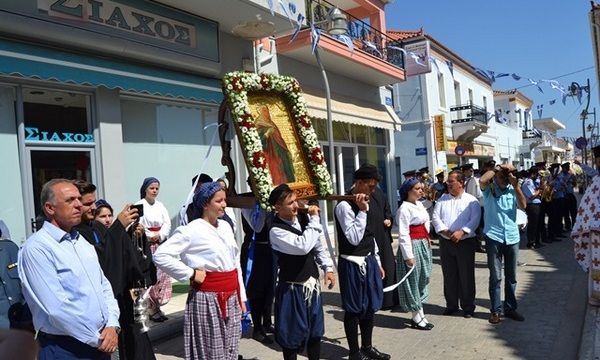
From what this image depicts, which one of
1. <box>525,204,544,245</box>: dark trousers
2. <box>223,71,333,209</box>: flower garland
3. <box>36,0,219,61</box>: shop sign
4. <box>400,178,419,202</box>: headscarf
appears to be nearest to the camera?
<box>223,71,333,209</box>: flower garland

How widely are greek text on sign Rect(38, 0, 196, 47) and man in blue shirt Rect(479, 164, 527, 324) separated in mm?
5395

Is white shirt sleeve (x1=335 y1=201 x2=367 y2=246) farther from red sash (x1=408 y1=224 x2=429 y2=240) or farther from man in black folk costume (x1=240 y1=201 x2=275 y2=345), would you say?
red sash (x1=408 y1=224 x2=429 y2=240)

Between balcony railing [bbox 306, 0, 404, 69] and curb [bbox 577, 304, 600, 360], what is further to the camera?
balcony railing [bbox 306, 0, 404, 69]

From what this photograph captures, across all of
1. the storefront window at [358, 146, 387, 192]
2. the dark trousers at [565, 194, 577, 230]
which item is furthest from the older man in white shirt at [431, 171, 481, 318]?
the storefront window at [358, 146, 387, 192]

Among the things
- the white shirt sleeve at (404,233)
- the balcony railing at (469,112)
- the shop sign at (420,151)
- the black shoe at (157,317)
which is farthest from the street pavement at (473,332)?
the balcony railing at (469,112)

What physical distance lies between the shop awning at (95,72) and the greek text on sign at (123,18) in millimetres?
515

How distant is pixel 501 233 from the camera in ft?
18.7

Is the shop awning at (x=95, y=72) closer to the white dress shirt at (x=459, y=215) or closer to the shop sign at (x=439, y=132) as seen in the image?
the white dress shirt at (x=459, y=215)

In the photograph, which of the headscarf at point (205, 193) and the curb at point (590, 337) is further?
the curb at point (590, 337)

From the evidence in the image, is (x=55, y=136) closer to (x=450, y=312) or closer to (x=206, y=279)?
(x=206, y=279)

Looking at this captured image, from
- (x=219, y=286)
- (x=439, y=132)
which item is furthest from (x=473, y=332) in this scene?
(x=439, y=132)

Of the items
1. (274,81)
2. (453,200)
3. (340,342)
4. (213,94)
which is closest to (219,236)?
(274,81)

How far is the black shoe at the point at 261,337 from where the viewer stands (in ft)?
18.1

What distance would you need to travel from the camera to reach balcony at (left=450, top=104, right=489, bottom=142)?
71.2 feet
